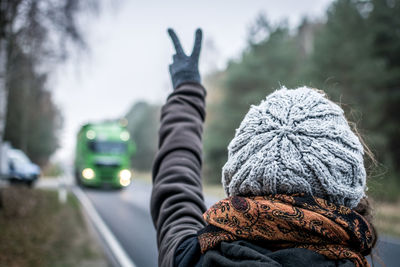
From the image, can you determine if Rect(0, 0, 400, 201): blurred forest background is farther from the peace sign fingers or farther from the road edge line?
the road edge line

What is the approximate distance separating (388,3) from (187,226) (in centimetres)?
1840

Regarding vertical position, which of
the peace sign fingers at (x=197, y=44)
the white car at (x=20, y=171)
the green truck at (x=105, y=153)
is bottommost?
the white car at (x=20, y=171)

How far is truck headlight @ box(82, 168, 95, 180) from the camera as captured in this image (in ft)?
60.1

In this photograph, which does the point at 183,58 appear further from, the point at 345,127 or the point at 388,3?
the point at 388,3

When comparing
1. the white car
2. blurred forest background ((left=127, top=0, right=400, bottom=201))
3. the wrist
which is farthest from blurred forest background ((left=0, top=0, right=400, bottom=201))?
the white car

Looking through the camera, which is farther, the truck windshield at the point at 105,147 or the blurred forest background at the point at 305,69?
the truck windshield at the point at 105,147

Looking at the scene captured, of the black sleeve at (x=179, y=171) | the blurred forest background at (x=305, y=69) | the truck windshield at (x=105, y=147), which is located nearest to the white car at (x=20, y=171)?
the blurred forest background at (x=305, y=69)

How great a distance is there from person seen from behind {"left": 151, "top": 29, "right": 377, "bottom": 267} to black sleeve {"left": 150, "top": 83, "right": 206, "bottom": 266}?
0.12 m

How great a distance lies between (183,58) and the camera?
1.72m

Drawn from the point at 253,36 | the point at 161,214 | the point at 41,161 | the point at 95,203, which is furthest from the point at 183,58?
the point at 41,161

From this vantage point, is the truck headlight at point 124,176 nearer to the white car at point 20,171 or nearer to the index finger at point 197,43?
the white car at point 20,171

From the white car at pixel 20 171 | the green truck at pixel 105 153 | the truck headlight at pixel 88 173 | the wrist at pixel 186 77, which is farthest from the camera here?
the white car at pixel 20 171

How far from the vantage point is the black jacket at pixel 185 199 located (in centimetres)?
96

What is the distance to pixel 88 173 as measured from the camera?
18688mm
